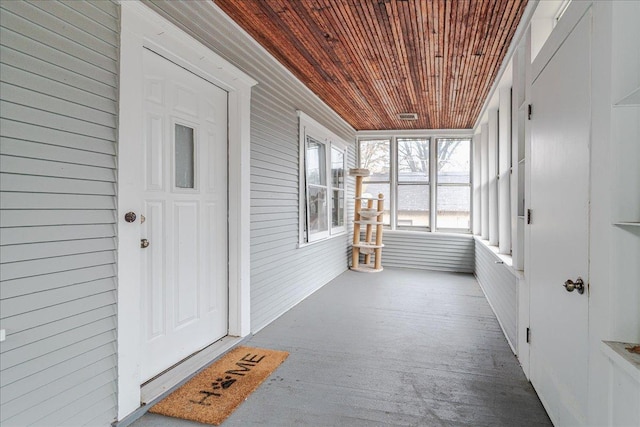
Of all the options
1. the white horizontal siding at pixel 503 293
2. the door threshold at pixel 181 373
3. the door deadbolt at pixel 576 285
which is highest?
the door deadbolt at pixel 576 285

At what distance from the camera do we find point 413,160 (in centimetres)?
722

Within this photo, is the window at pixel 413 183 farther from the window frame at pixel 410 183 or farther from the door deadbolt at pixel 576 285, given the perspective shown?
the door deadbolt at pixel 576 285

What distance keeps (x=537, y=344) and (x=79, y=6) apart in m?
3.19

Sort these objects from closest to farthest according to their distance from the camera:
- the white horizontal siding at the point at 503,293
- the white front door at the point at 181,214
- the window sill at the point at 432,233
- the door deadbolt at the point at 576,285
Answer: the door deadbolt at the point at 576,285, the white front door at the point at 181,214, the white horizontal siding at the point at 503,293, the window sill at the point at 432,233

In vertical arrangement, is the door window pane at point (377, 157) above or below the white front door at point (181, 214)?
above

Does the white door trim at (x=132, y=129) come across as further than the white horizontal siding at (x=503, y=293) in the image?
No

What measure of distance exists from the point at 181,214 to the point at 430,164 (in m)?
5.64


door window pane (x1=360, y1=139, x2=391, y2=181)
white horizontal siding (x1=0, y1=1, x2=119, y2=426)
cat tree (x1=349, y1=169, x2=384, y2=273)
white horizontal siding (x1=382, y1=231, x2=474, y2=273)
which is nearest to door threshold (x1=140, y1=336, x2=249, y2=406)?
white horizontal siding (x1=0, y1=1, x2=119, y2=426)

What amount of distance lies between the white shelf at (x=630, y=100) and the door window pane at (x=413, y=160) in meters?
5.88

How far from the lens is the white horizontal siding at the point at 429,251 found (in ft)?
21.6

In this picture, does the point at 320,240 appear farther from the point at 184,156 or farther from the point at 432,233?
the point at 184,156

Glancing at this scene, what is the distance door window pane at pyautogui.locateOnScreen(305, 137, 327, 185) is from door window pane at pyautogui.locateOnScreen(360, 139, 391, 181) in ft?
6.95

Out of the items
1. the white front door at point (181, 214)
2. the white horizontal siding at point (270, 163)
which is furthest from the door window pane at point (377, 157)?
the white front door at point (181, 214)

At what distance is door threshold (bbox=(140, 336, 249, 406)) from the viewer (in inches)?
85.1
